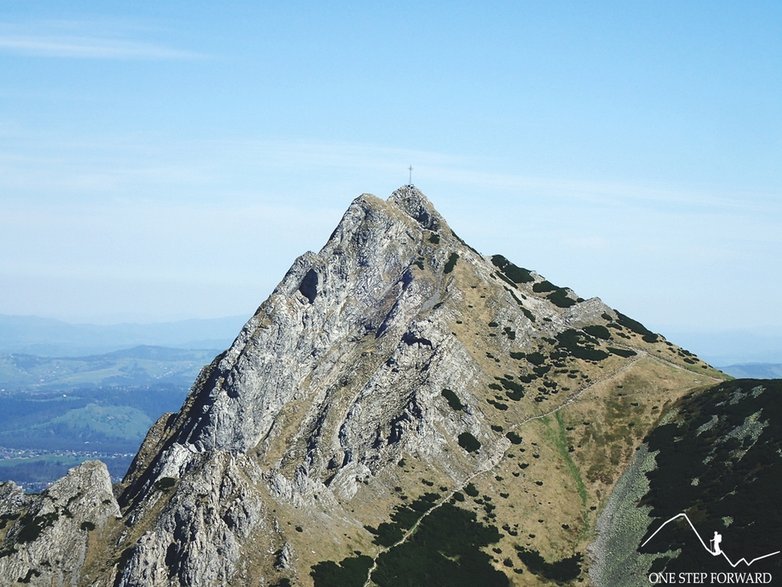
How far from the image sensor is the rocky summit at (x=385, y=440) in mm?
105438

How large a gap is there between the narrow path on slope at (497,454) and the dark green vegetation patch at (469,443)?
9.10ft

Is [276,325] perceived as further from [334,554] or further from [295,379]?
[334,554]

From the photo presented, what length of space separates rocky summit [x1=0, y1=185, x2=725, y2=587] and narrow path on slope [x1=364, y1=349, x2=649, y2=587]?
0.32 meters

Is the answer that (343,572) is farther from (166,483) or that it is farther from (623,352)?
(623,352)

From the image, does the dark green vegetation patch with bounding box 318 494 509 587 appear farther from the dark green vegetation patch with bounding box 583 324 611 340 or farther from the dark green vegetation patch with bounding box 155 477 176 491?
the dark green vegetation patch with bounding box 583 324 611 340

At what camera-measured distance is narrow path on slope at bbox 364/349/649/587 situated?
11207 cm

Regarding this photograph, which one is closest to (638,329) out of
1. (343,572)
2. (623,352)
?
(623,352)

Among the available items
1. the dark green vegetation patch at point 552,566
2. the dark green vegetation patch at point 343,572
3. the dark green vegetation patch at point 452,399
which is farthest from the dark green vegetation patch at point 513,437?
the dark green vegetation patch at point 343,572

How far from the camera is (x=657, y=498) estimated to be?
12481cm

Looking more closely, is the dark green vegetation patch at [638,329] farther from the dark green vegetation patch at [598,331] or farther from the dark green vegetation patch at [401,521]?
the dark green vegetation patch at [401,521]

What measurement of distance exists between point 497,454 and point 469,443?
15.9ft

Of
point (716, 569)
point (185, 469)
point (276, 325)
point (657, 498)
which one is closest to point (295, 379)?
point (276, 325)

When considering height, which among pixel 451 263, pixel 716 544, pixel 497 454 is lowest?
Result: pixel 716 544

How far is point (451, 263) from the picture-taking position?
174 meters
